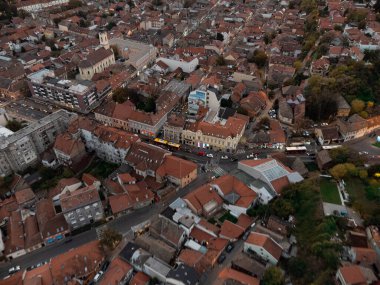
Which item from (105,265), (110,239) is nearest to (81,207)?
(110,239)

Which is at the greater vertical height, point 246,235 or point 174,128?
point 174,128

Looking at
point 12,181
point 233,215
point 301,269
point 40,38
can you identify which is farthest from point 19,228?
point 40,38

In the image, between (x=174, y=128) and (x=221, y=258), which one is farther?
(x=174, y=128)

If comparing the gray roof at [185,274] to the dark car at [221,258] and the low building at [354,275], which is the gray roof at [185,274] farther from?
the low building at [354,275]

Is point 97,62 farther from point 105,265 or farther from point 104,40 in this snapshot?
point 105,265

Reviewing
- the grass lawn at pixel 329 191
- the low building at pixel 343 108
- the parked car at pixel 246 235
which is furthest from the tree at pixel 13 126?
the low building at pixel 343 108

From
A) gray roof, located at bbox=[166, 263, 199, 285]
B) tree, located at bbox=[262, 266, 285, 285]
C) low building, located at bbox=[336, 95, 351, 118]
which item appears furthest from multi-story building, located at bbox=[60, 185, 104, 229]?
low building, located at bbox=[336, 95, 351, 118]
